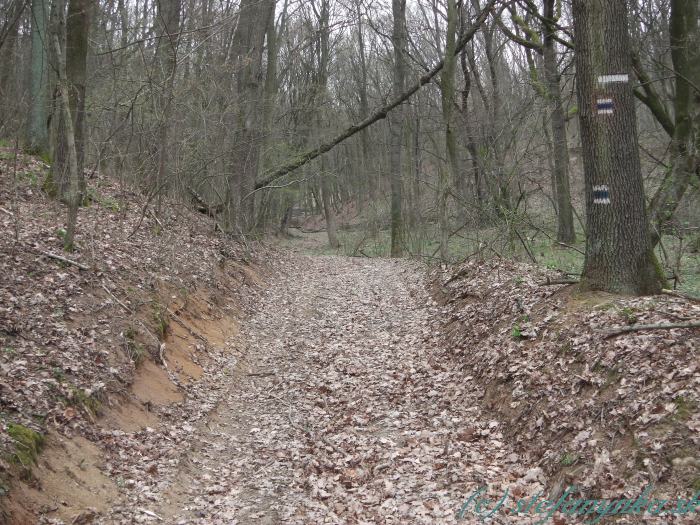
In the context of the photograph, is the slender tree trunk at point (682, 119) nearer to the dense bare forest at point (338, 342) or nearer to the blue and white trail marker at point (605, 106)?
the dense bare forest at point (338, 342)

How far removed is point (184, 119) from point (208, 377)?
862cm

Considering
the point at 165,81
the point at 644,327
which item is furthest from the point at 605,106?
the point at 165,81

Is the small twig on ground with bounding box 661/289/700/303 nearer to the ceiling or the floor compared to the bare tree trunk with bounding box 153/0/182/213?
nearer to the floor

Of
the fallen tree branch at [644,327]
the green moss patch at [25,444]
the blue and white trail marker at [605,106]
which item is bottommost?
the green moss patch at [25,444]

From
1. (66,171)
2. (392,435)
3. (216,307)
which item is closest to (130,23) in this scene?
(66,171)

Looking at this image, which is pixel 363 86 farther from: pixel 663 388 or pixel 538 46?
pixel 663 388

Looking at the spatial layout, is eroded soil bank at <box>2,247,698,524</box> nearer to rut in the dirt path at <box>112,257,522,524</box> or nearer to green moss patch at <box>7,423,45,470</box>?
rut in the dirt path at <box>112,257,522,524</box>

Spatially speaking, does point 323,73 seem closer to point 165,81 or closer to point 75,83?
point 165,81

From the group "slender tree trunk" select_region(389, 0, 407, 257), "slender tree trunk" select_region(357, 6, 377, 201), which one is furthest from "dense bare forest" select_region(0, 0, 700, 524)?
"slender tree trunk" select_region(357, 6, 377, 201)

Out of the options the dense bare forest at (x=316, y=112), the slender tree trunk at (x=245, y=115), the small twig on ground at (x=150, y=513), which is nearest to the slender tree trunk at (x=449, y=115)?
the dense bare forest at (x=316, y=112)

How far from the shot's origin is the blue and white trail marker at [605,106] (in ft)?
22.5

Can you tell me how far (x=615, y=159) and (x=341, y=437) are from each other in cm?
467

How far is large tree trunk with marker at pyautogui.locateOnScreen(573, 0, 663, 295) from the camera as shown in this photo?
684 centimetres

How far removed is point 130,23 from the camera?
22609 millimetres
